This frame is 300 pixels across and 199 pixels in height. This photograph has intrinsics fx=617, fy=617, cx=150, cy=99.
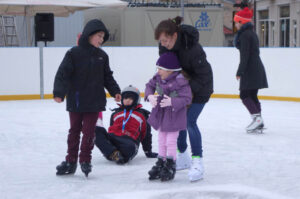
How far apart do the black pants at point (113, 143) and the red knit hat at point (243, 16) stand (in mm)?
2566

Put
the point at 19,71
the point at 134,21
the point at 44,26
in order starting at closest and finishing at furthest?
the point at 19,71 < the point at 44,26 < the point at 134,21

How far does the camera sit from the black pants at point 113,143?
5.05 metres

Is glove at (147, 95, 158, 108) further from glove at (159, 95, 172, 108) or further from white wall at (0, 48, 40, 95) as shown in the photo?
white wall at (0, 48, 40, 95)

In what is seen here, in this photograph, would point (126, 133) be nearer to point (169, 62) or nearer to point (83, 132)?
point (83, 132)

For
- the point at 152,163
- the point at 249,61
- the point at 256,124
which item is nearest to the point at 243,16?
the point at 249,61

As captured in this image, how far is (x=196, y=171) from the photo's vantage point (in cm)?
432

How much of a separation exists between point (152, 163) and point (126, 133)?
1.16 ft

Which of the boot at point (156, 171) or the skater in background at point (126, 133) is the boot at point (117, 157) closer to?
the skater in background at point (126, 133)

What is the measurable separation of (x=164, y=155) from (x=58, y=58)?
27.7 ft

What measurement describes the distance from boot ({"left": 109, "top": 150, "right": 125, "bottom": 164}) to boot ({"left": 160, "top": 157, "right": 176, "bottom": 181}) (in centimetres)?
73

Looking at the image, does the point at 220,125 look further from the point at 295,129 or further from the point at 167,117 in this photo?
the point at 167,117

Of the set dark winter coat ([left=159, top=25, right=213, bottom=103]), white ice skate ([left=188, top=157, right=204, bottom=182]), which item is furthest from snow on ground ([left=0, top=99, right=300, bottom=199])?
dark winter coat ([left=159, top=25, right=213, bottom=103])

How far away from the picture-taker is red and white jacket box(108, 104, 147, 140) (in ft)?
17.2

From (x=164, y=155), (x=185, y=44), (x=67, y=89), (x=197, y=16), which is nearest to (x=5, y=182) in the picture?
Result: (x=67, y=89)
